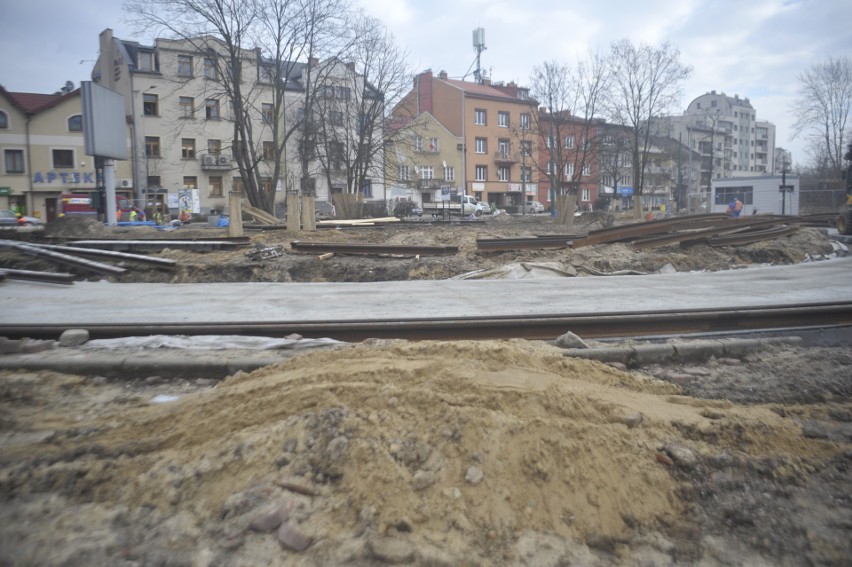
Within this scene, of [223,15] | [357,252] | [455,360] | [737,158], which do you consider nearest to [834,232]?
[357,252]

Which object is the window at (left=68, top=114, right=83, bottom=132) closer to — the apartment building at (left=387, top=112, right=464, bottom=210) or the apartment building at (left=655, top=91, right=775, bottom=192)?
the apartment building at (left=387, top=112, right=464, bottom=210)

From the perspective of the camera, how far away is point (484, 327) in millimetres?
6195

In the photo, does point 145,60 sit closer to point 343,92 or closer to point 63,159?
point 63,159

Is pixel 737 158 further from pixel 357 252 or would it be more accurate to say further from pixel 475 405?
pixel 475 405

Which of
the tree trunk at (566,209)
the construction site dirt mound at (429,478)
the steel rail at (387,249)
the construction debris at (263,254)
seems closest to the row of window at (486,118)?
the tree trunk at (566,209)

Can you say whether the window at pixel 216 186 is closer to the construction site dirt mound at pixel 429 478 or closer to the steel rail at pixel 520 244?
the steel rail at pixel 520 244

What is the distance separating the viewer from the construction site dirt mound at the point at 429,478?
2.56 metres

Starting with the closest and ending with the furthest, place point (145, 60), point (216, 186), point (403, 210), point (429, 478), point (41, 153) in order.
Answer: point (429, 478)
point (403, 210)
point (41, 153)
point (145, 60)
point (216, 186)

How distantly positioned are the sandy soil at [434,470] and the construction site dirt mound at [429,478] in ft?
0.03

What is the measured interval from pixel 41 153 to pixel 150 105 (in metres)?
9.44

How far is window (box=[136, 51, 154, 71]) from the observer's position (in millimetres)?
48938

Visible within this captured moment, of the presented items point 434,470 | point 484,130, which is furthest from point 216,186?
point 434,470

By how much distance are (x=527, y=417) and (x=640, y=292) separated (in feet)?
19.8

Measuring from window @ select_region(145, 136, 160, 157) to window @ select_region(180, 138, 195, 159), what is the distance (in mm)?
1979
